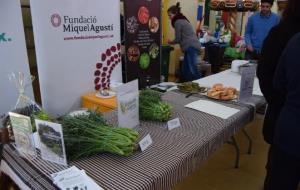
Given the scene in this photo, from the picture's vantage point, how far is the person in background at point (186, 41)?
4516 millimetres

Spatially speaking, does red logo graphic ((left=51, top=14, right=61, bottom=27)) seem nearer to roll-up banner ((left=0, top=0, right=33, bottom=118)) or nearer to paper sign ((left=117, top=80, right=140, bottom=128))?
roll-up banner ((left=0, top=0, right=33, bottom=118))

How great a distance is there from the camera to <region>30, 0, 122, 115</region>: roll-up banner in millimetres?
2051

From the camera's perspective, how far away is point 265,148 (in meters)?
2.75

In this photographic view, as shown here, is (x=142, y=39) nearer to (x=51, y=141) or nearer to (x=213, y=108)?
(x=213, y=108)

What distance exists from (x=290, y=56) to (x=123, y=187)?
2.82 ft

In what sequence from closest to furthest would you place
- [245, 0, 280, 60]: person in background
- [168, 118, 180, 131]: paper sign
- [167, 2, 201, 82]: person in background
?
[168, 118, 180, 131]: paper sign, [245, 0, 280, 60]: person in background, [167, 2, 201, 82]: person in background

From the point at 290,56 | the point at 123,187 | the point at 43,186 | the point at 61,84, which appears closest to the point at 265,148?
the point at 290,56

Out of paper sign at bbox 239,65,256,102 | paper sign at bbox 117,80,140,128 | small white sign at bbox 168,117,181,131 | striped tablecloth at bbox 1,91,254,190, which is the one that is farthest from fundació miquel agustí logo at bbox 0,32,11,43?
paper sign at bbox 239,65,256,102

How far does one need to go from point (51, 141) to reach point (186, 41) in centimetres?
395

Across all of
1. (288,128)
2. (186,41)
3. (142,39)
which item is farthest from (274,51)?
(186,41)

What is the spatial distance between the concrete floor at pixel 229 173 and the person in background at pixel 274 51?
2.13 feet

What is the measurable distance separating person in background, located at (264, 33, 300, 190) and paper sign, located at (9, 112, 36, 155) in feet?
3.58

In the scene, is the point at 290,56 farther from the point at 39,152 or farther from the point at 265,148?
the point at 265,148

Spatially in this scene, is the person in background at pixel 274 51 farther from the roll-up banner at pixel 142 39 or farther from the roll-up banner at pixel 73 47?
the roll-up banner at pixel 142 39
